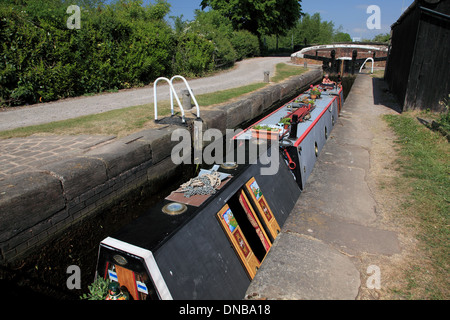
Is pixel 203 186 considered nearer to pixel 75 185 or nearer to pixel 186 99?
pixel 75 185

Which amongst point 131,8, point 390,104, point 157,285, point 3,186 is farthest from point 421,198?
point 131,8

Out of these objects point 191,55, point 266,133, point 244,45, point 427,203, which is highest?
point 244,45

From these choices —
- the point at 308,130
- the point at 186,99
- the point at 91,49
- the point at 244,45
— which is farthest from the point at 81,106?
the point at 244,45

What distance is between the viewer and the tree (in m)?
29.1

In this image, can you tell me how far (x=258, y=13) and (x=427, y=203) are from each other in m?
30.6

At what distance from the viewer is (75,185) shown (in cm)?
409

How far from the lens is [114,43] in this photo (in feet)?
34.7

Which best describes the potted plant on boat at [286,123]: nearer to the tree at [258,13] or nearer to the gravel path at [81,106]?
the gravel path at [81,106]

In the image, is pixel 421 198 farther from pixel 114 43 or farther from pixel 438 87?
pixel 114 43

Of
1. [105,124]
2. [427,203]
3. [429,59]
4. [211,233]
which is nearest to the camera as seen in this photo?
[211,233]

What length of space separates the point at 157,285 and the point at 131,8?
15847mm

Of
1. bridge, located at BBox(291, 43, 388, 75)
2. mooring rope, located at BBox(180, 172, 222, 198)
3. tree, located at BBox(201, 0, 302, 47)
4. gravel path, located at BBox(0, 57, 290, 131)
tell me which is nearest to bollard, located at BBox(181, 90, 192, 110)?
gravel path, located at BBox(0, 57, 290, 131)

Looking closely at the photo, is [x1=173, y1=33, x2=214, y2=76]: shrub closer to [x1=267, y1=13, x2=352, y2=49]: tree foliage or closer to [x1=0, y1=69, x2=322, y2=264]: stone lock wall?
[x1=0, y1=69, x2=322, y2=264]: stone lock wall

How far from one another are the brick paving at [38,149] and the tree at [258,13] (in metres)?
26.7
